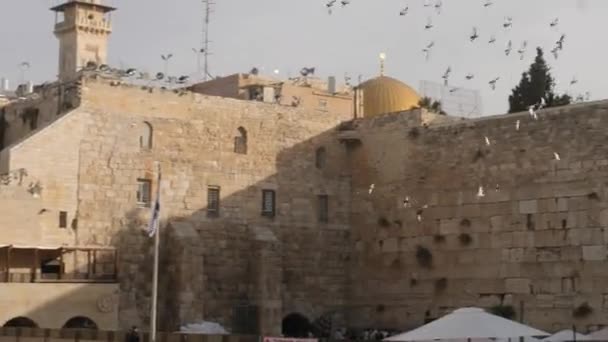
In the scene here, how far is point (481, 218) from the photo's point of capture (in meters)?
30.1

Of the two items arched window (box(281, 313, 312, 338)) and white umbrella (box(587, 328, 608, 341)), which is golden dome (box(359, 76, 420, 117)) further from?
white umbrella (box(587, 328, 608, 341))

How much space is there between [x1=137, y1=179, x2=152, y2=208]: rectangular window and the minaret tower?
17.7 meters

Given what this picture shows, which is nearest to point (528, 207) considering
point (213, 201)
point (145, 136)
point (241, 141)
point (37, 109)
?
point (241, 141)

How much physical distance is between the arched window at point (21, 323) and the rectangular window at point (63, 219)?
7.92ft

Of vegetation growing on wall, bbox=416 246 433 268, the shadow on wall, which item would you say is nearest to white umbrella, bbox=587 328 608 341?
vegetation growing on wall, bbox=416 246 433 268

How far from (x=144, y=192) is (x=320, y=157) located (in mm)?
5812

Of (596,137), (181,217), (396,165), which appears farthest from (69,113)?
(596,137)

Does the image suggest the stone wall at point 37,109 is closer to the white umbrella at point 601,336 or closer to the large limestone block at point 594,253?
the large limestone block at point 594,253

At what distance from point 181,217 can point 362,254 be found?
5.67 metres

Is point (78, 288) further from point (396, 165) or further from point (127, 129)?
point (396, 165)

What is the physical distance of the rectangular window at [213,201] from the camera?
3148 centimetres

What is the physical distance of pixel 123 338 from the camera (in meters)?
23.2

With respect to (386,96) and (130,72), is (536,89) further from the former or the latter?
(130,72)

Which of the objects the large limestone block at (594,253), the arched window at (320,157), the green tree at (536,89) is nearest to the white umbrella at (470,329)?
the large limestone block at (594,253)
